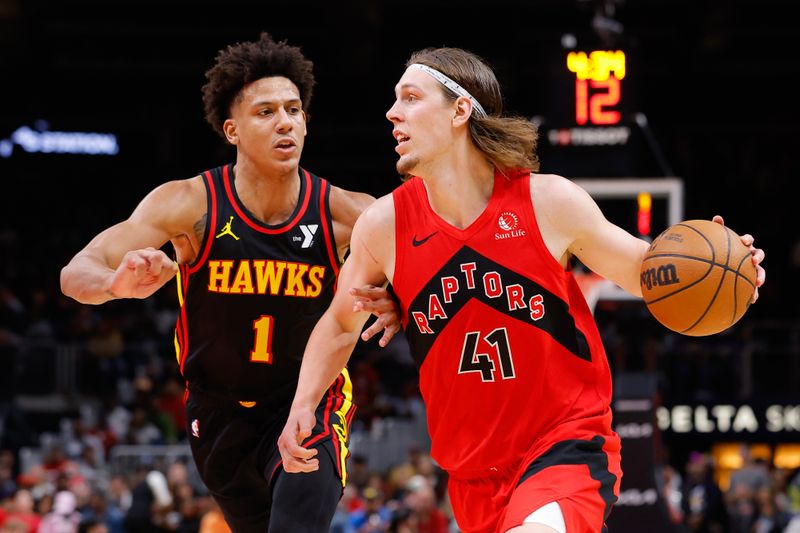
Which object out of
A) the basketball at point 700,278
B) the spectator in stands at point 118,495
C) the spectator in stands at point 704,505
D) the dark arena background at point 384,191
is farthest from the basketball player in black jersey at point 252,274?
the spectator in stands at point 704,505

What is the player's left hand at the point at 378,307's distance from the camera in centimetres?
455

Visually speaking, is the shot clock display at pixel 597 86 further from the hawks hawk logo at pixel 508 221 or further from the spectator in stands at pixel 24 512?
the hawks hawk logo at pixel 508 221

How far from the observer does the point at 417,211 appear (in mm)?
4637

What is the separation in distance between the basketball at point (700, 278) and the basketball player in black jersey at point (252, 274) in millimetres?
1622

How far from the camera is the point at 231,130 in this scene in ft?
18.6

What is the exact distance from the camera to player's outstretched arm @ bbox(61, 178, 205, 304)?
14.2ft

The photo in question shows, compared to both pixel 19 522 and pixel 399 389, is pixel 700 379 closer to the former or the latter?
pixel 399 389

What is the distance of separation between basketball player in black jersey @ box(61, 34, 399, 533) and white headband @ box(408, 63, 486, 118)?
1.00 m

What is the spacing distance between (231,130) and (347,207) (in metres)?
0.67

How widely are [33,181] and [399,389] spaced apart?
9.48m

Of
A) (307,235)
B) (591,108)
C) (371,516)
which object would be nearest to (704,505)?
(371,516)

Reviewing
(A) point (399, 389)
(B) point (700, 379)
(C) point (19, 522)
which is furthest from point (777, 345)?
(C) point (19, 522)

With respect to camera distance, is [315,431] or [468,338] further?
[315,431]

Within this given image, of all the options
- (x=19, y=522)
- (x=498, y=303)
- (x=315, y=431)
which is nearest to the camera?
(x=498, y=303)
